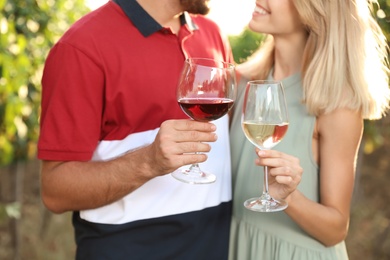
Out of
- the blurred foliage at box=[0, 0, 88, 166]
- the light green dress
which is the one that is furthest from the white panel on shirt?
the blurred foliage at box=[0, 0, 88, 166]

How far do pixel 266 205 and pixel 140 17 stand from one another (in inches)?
38.7

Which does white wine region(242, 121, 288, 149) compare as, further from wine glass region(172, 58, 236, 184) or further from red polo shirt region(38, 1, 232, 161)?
red polo shirt region(38, 1, 232, 161)

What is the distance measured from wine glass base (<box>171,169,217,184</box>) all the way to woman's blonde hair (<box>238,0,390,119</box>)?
2.12 ft

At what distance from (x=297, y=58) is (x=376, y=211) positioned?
3.21 metres

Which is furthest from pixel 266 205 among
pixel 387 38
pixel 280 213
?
pixel 387 38

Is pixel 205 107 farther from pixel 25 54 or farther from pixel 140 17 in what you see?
pixel 25 54

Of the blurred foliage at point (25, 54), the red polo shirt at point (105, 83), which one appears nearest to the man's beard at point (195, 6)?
the red polo shirt at point (105, 83)

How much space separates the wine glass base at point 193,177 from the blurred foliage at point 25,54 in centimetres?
213

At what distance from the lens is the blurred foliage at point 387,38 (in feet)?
12.3

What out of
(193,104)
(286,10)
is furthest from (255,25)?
(193,104)

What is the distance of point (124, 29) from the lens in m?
2.86

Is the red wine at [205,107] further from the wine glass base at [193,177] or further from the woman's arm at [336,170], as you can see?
the woman's arm at [336,170]

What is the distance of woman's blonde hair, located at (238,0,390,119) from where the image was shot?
2.83 meters

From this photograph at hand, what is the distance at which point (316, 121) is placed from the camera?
2.91 meters
